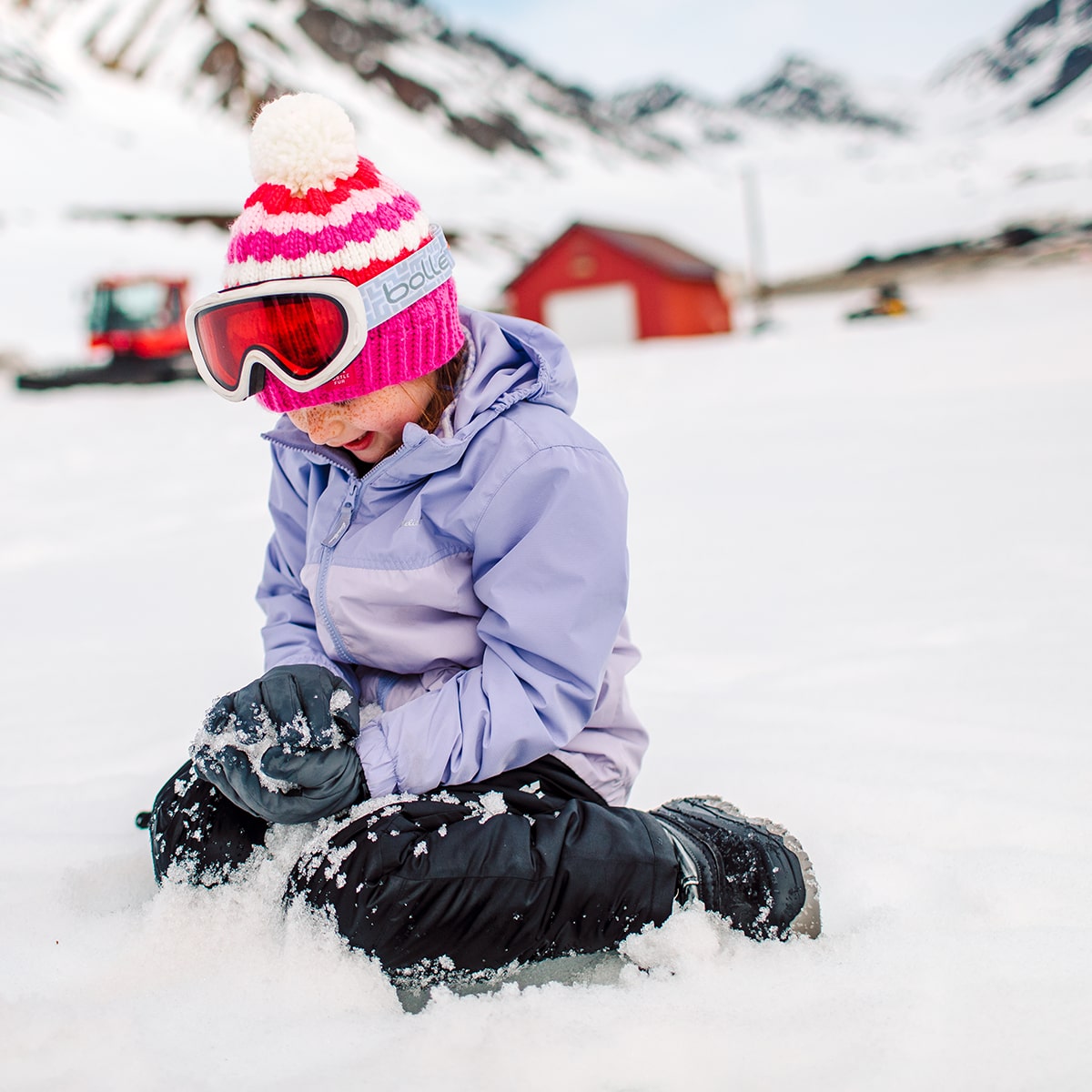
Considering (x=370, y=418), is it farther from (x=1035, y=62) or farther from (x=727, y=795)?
(x=1035, y=62)

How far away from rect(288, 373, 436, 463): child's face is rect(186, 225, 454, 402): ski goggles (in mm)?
69

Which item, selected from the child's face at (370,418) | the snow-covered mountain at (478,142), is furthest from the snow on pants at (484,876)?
the snow-covered mountain at (478,142)

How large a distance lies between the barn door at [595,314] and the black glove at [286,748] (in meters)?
19.0

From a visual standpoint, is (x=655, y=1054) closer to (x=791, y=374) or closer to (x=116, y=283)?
(x=791, y=374)

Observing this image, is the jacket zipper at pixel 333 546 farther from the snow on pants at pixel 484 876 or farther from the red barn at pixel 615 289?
the red barn at pixel 615 289

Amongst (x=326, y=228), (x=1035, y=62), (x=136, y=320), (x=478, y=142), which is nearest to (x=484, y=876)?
(x=326, y=228)

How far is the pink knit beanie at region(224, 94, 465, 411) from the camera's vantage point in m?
1.20

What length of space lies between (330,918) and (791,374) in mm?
8688

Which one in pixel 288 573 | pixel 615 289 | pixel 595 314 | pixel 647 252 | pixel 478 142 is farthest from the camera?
pixel 478 142

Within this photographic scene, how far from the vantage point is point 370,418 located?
51.1 inches

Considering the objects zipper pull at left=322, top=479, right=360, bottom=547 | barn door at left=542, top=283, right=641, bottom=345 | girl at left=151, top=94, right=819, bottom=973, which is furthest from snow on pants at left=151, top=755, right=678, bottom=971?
barn door at left=542, top=283, right=641, bottom=345

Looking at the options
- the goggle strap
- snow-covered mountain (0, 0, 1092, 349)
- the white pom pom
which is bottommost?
the goggle strap

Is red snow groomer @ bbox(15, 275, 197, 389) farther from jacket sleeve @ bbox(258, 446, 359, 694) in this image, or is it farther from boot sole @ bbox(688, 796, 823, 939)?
boot sole @ bbox(688, 796, 823, 939)

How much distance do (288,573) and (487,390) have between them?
1.74 ft
